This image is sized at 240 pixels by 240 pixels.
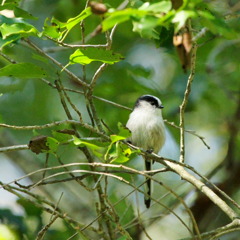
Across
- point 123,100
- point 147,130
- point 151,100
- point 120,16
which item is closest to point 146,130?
point 147,130

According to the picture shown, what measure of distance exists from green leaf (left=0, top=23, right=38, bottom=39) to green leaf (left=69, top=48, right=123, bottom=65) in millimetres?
247

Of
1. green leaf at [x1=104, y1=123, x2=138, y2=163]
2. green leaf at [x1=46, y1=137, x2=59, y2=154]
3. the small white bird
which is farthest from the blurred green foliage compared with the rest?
green leaf at [x1=104, y1=123, x2=138, y2=163]

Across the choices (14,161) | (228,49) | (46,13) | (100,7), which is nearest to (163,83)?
(228,49)

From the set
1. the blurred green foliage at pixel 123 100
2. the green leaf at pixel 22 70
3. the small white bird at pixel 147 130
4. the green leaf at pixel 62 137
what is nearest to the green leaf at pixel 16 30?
the green leaf at pixel 22 70

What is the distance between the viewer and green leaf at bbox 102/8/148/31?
1.86 metres

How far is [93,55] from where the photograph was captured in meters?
2.67

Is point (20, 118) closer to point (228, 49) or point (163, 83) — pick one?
point (163, 83)

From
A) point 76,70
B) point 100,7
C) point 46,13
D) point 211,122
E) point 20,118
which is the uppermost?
point 100,7

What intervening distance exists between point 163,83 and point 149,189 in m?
2.52

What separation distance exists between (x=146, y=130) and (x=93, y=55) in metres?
2.04

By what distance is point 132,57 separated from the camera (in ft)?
21.6

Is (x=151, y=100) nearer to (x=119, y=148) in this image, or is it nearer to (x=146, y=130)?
(x=146, y=130)

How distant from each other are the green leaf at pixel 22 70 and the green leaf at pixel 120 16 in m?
0.97

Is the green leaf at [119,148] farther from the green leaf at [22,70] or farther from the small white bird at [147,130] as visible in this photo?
the small white bird at [147,130]
